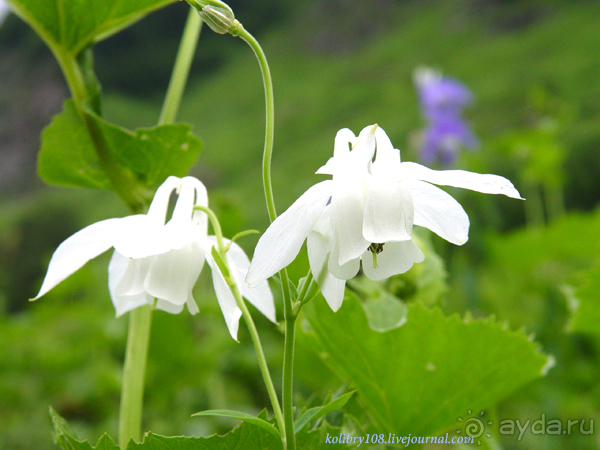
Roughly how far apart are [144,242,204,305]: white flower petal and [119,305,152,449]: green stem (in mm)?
167

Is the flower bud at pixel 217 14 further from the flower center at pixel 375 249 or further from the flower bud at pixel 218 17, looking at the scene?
the flower center at pixel 375 249

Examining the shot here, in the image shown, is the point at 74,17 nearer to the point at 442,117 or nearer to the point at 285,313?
the point at 285,313

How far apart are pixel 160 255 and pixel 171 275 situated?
17mm

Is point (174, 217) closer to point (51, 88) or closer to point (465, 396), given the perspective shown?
point (465, 396)

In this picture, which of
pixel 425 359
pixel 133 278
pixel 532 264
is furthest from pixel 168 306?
pixel 532 264

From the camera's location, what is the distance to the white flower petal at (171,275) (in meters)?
0.37

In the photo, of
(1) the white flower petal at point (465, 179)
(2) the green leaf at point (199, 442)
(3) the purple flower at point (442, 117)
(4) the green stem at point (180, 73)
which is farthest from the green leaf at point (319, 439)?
(3) the purple flower at point (442, 117)

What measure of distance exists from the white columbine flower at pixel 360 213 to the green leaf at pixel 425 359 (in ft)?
0.67

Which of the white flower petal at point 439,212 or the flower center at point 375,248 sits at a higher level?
the white flower petal at point 439,212

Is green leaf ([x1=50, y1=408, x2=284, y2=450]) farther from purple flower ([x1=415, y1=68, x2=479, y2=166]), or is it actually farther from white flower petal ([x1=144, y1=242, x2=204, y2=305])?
purple flower ([x1=415, y1=68, x2=479, y2=166])

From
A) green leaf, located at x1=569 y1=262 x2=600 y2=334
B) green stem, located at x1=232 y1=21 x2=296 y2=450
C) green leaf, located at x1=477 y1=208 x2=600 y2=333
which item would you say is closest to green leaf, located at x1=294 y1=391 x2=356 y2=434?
green stem, located at x1=232 y1=21 x2=296 y2=450

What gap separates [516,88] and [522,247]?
181 inches

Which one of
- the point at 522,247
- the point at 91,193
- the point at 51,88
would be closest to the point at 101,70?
the point at 51,88

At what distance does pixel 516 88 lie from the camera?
19.2 feet
